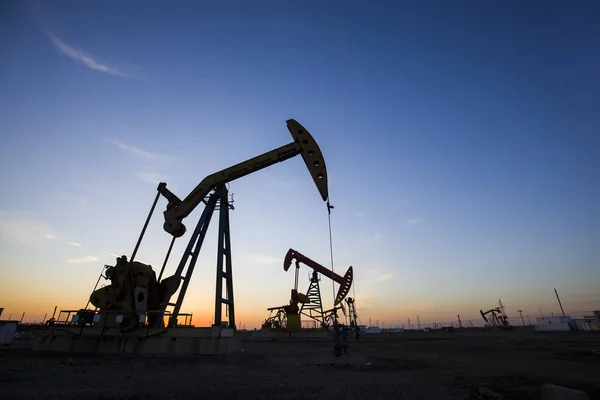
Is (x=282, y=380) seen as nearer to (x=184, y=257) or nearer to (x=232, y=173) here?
(x=184, y=257)

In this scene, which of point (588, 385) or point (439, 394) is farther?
point (588, 385)

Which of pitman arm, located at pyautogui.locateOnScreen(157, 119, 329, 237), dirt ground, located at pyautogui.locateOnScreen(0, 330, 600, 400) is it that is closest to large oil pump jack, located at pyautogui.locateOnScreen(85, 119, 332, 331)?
pitman arm, located at pyautogui.locateOnScreen(157, 119, 329, 237)

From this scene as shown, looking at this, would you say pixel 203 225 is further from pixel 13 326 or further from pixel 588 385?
pixel 588 385

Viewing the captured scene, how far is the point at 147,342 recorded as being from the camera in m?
12.5

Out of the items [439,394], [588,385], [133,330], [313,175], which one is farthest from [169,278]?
[588,385]

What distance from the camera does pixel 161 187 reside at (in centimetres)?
1603

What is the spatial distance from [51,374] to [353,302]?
3264 cm

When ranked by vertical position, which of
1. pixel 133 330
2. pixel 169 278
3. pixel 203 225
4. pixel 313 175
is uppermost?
pixel 313 175

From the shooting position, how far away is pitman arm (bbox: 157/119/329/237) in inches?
606

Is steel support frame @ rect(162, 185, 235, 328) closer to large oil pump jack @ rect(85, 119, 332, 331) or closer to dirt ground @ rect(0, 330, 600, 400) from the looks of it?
large oil pump jack @ rect(85, 119, 332, 331)

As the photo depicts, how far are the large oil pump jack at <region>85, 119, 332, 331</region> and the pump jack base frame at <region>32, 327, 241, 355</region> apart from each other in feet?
2.14

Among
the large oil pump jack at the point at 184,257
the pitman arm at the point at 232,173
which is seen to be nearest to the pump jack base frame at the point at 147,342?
the large oil pump jack at the point at 184,257

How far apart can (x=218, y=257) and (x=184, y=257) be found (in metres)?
1.63

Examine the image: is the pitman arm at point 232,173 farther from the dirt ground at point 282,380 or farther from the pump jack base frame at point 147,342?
the dirt ground at point 282,380
